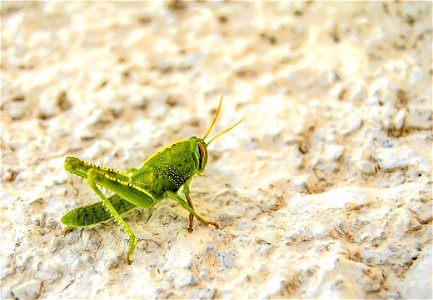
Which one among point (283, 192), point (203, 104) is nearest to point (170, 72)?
point (203, 104)

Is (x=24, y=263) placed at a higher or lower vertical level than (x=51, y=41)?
lower

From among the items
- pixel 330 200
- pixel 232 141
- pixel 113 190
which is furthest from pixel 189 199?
pixel 330 200

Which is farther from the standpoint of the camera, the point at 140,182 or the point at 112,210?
the point at 140,182

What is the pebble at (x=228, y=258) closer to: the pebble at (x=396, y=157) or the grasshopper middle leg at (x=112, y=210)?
the grasshopper middle leg at (x=112, y=210)

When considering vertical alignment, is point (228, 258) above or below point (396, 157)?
below

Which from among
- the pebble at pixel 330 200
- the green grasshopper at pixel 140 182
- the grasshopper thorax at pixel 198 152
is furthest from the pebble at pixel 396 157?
the grasshopper thorax at pixel 198 152

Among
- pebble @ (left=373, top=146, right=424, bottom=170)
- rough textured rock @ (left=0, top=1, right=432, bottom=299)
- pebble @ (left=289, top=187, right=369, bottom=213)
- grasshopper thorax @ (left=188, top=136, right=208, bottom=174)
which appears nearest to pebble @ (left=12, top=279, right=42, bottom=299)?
rough textured rock @ (left=0, top=1, right=432, bottom=299)

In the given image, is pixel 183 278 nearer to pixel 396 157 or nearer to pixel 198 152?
pixel 198 152

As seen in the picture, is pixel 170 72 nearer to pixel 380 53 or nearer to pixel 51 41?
pixel 51 41
